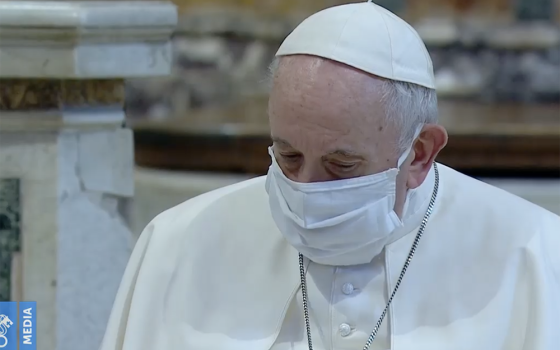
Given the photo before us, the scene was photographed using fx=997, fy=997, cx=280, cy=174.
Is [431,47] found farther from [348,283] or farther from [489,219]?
[348,283]

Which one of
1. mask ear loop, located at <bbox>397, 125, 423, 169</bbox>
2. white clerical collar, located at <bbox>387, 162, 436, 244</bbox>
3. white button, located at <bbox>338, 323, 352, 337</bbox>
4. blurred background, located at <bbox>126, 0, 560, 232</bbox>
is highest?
mask ear loop, located at <bbox>397, 125, 423, 169</bbox>

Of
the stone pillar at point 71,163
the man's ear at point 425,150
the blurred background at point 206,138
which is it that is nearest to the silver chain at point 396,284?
the man's ear at point 425,150

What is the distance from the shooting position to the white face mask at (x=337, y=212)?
2.23 meters

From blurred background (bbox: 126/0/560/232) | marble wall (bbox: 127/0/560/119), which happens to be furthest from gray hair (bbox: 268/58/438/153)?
marble wall (bbox: 127/0/560/119)

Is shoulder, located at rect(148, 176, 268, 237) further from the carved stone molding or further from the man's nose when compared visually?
the carved stone molding

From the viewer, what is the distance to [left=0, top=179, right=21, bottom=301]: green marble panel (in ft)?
10.1

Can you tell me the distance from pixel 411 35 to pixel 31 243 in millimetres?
1375

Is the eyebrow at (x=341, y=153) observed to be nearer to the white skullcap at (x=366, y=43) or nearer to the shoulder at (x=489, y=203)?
the white skullcap at (x=366, y=43)

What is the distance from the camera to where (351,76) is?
7.23 ft

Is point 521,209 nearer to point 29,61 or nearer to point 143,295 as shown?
point 143,295

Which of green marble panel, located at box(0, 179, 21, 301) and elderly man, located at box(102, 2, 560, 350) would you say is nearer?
elderly man, located at box(102, 2, 560, 350)

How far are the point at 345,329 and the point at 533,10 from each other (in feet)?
15.8

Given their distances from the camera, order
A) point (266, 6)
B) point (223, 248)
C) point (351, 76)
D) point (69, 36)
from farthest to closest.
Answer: point (266, 6), point (69, 36), point (223, 248), point (351, 76)

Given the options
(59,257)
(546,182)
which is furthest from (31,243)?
(546,182)
